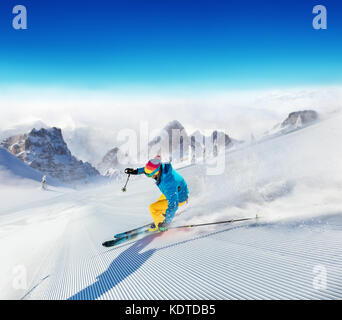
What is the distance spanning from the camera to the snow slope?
2504 millimetres

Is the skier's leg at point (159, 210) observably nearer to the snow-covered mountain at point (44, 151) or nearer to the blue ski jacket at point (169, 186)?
the blue ski jacket at point (169, 186)

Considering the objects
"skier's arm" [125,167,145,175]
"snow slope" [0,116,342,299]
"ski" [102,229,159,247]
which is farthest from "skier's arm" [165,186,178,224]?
"skier's arm" [125,167,145,175]

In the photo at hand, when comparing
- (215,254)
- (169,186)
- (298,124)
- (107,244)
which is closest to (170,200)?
(169,186)

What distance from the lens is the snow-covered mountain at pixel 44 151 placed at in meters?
172

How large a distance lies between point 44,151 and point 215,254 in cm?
20667

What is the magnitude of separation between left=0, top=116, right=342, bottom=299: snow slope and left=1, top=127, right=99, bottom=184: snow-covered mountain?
193323mm

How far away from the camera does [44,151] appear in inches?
7057

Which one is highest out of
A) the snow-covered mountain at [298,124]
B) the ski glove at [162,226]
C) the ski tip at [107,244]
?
the snow-covered mountain at [298,124]

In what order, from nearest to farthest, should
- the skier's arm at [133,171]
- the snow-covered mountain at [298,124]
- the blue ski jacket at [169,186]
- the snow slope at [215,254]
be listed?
the snow slope at [215,254], the blue ski jacket at [169,186], the skier's arm at [133,171], the snow-covered mountain at [298,124]

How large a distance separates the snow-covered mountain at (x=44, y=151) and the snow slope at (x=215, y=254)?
193323 millimetres

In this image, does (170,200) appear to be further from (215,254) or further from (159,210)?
(215,254)

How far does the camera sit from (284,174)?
7414mm

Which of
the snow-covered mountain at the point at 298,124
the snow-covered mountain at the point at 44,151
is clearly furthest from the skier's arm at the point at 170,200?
the snow-covered mountain at the point at 44,151
